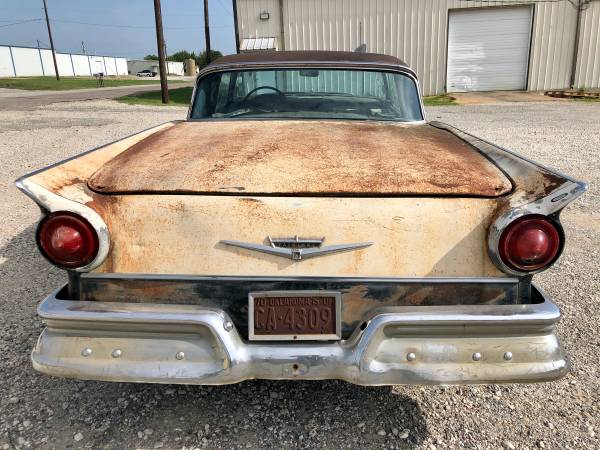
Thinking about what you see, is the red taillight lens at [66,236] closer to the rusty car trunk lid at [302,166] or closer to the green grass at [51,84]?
the rusty car trunk lid at [302,166]

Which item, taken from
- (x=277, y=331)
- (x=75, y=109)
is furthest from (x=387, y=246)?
(x=75, y=109)

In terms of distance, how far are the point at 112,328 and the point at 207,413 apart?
71cm

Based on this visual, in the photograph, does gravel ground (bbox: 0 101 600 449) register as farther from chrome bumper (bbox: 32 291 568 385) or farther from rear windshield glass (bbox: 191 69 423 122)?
rear windshield glass (bbox: 191 69 423 122)

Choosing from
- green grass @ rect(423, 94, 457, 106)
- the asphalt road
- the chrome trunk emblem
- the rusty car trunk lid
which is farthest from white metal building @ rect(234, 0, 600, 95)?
the chrome trunk emblem

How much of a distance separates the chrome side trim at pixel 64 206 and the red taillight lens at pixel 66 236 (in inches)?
0.7

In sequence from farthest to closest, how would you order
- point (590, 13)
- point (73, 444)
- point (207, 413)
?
point (590, 13) < point (207, 413) < point (73, 444)

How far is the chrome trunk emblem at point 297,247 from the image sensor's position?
5.92 feet

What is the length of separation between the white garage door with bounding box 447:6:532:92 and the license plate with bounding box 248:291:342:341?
19608 mm

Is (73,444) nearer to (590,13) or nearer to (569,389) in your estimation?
(569,389)

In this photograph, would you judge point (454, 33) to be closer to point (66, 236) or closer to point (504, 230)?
point (504, 230)

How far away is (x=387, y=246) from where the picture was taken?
183 centimetres

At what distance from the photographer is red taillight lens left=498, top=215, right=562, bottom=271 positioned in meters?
1.79

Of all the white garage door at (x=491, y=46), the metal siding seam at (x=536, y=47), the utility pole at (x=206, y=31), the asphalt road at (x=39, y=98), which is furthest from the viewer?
the utility pole at (x=206, y=31)

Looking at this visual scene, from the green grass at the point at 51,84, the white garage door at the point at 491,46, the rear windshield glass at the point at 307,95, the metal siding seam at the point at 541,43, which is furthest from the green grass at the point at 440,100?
the green grass at the point at 51,84
